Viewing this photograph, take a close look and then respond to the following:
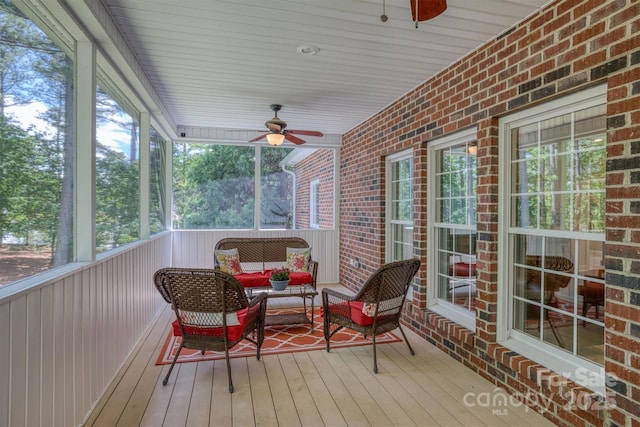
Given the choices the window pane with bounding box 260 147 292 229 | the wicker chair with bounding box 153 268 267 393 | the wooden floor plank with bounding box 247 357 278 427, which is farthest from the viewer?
the window pane with bounding box 260 147 292 229

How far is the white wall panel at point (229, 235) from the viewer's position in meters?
6.16

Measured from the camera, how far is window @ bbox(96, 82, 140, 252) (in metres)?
2.84

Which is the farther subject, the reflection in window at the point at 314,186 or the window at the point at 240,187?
the reflection in window at the point at 314,186

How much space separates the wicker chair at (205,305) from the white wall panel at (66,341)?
422 mm

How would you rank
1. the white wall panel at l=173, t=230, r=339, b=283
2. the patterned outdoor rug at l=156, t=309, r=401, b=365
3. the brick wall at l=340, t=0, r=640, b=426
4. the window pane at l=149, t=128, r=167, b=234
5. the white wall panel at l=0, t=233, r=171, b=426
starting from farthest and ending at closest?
the white wall panel at l=173, t=230, r=339, b=283 < the window pane at l=149, t=128, r=167, b=234 < the patterned outdoor rug at l=156, t=309, r=401, b=365 < the brick wall at l=340, t=0, r=640, b=426 < the white wall panel at l=0, t=233, r=171, b=426

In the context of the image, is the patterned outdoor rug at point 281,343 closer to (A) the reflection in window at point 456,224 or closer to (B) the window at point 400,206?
(A) the reflection in window at point 456,224

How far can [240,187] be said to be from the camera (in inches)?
253

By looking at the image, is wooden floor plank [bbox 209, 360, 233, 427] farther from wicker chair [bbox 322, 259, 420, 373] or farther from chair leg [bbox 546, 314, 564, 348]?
chair leg [bbox 546, 314, 564, 348]

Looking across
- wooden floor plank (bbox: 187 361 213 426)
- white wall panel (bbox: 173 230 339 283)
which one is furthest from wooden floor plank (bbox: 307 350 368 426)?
white wall panel (bbox: 173 230 339 283)

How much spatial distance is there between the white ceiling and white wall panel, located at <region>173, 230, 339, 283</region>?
8.05 ft

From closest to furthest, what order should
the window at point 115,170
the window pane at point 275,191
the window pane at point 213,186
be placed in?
the window at point 115,170 → the window pane at point 213,186 → the window pane at point 275,191

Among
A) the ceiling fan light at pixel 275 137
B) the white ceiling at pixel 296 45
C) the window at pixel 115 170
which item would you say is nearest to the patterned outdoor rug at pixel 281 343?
the window at pixel 115 170

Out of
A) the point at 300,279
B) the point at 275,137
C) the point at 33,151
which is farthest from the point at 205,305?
the point at 275,137

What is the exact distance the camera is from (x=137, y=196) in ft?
13.4
